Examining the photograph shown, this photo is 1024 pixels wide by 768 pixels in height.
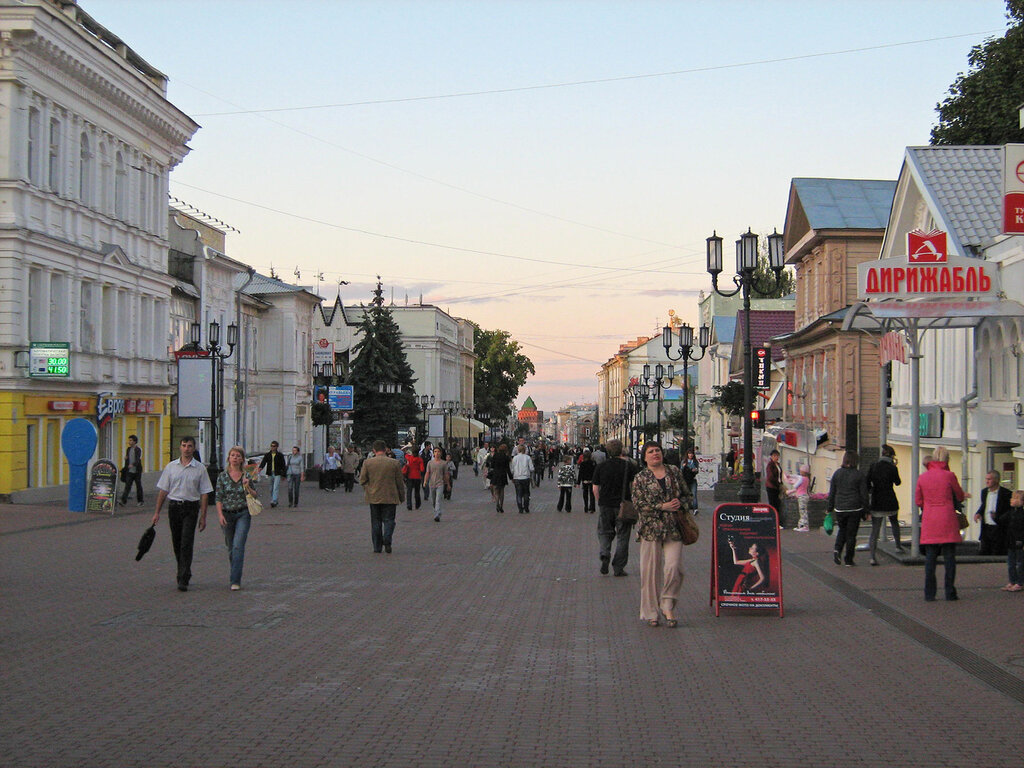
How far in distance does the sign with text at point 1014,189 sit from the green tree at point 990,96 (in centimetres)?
2092

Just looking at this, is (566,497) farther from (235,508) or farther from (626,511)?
(235,508)

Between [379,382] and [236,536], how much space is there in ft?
227

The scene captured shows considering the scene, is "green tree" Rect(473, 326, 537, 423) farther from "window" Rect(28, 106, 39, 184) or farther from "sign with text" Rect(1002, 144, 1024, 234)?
"sign with text" Rect(1002, 144, 1024, 234)

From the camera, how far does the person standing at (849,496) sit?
656 inches

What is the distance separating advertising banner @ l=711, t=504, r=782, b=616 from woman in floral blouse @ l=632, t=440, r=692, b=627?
659 millimetres

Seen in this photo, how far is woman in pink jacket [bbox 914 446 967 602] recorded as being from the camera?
13.4m

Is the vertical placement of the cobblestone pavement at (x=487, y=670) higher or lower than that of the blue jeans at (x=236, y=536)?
lower

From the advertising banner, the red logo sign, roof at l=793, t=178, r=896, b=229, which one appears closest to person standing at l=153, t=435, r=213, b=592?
the advertising banner

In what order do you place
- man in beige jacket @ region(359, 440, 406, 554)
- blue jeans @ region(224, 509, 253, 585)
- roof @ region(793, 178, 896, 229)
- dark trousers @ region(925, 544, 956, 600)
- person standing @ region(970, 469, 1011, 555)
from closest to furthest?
dark trousers @ region(925, 544, 956, 600) < blue jeans @ region(224, 509, 253, 585) < person standing @ region(970, 469, 1011, 555) < man in beige jacket @ region(359, 440, 406, 554) < roof @ region(793, 178, 896, 229)

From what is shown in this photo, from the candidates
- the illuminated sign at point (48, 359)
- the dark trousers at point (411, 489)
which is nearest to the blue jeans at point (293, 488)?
the dark trousers at point (411, 489)

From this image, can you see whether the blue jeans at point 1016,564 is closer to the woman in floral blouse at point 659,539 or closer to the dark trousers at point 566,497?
the woman in floral blouse at point 659,539

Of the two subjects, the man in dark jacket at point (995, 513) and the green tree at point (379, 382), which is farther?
the green tree at point (379, 382)

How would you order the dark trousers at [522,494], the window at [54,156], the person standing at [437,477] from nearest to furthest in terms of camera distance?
the person standing at [437,477]
the dark trousers at [522,494]
the window at [54,156]

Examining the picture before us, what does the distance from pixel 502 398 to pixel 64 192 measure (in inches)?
4801
